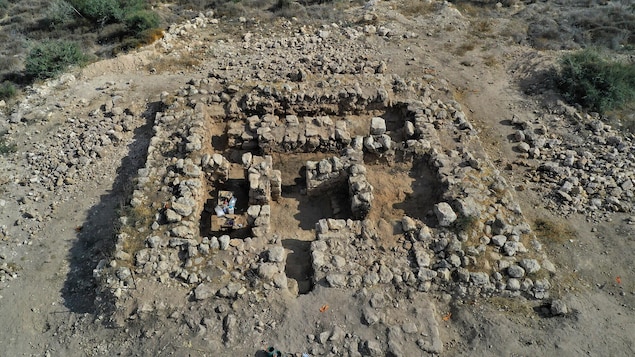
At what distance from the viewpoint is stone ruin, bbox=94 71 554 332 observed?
28.1 ft

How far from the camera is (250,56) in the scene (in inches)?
592

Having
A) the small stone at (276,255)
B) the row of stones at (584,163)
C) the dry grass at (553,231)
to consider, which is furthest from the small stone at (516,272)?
the small stone at (276,255)

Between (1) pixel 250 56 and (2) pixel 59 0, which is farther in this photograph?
(2) pixel 59 0

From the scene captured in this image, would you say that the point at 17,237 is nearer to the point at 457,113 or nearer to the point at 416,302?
the point at 416,302

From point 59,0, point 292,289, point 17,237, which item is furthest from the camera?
point 59,0

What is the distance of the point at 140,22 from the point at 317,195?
9.73 m

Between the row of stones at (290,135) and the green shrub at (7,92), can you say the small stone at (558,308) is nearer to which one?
the row of stones at (290,135)

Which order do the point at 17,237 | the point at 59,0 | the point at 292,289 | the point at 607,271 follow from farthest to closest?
1. the point at 59,0
2. the point at 17,237
3. the point at 607,271
4. the point at 292,289

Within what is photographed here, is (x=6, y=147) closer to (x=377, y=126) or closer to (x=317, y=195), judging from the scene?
(x=317, y=195)

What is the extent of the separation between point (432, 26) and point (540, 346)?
41.0 feet

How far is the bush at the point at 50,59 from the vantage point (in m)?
14.1

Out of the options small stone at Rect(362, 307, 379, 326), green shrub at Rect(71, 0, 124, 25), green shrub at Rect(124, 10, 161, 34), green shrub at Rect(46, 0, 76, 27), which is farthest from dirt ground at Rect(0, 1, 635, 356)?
green shrub at Rect(46, 0, 76, 27)

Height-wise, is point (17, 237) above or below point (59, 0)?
below

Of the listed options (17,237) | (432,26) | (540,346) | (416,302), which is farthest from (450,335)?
(432,26)
